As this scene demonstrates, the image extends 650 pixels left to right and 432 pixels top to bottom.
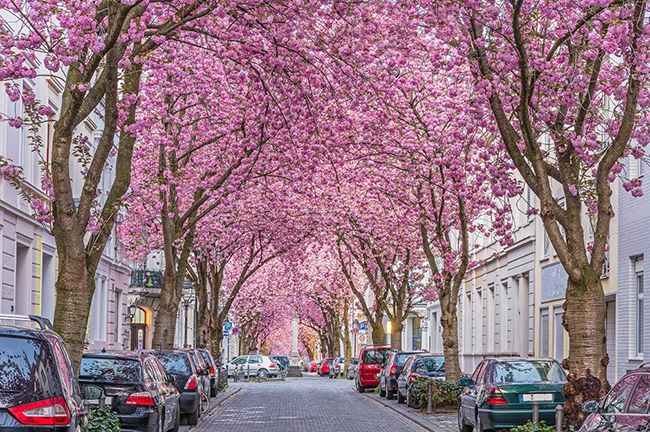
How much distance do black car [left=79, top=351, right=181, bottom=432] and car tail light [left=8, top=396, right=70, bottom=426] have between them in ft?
23.8

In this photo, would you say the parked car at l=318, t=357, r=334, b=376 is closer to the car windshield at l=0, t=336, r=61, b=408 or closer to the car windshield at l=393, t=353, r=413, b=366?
the car windshield at l=393, t=353, r=413, b=366

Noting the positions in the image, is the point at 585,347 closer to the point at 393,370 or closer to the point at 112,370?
the point at 112,370

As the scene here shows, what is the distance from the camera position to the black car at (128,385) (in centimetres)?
1557

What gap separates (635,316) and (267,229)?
630 inches

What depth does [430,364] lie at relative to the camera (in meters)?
30.7

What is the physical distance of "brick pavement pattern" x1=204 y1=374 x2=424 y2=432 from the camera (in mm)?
22734

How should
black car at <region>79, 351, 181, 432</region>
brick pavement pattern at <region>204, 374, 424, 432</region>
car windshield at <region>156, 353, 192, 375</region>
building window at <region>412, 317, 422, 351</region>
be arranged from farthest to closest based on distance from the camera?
building window at <region>412, 317, 422, 351</region> < brick pavement pattern at <region>204, 374, 424, 432</region> < car windshield at <region>156, 353, 192, 375</region> < black car at <region>79, 351, 181, 432</region>

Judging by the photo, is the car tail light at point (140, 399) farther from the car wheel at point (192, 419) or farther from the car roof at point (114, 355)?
the car wheel at point (192, 419)

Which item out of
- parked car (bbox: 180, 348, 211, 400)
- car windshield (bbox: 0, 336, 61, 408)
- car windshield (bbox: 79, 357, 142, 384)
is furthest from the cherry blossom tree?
parked car (bbox: 180, 348, 211, 400)

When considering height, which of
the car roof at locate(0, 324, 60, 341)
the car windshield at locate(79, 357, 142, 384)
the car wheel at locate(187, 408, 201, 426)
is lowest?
the car wheel at locate(187, 408, 201, 426)

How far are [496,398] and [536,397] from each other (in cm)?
60

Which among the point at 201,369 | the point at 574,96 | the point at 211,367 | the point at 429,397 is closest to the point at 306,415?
the point at 201,369

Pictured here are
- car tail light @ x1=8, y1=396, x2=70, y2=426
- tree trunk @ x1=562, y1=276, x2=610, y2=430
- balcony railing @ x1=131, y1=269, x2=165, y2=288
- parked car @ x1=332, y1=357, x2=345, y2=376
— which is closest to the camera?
car tail light @ x1=8, y1=396, x2=70, y2=426

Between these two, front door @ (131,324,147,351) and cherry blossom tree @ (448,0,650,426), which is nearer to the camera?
cherry blossom tree @ (448,0,650,426)
